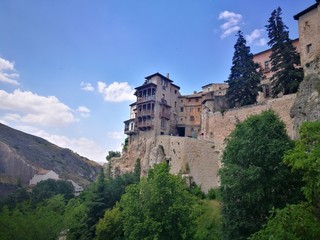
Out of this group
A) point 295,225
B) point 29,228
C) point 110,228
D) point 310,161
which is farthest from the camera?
point 29,228

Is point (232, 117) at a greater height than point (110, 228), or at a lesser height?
greater

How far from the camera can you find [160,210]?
24.2 metres

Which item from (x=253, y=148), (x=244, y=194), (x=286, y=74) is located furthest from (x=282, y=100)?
(x=244, y=194)

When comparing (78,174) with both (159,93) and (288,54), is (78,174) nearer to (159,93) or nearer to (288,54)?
(159,93)

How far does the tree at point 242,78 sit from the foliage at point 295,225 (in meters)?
32.3

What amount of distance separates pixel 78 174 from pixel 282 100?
11548cm

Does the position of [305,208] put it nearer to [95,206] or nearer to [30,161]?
[95,206]

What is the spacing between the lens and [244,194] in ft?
69.7

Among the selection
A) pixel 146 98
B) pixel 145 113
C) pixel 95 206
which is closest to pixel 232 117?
pixel 145 113

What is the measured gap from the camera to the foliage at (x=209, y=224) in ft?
85.5

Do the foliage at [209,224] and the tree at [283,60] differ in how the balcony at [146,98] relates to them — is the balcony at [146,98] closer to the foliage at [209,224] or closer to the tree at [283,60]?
the tree at [283,60]

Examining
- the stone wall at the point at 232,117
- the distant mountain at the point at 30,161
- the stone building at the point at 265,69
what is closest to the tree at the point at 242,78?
the stone wall at the point at 232,117

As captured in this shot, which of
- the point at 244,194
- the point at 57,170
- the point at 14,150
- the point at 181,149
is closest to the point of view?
the point at 244,194

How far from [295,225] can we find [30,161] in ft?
402
